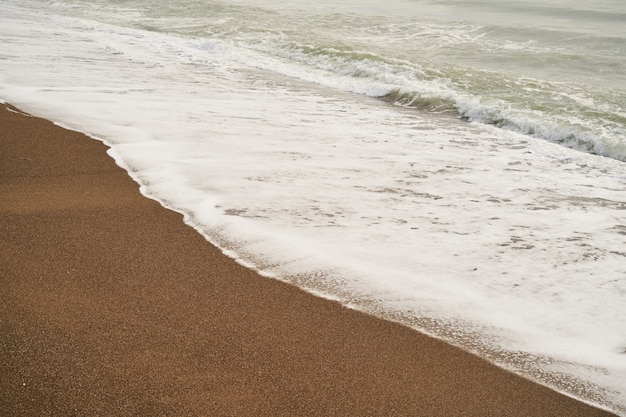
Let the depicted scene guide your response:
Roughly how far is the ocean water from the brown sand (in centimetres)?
23

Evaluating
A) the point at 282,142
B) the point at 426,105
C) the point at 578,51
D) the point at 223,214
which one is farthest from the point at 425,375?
the point at 578,51

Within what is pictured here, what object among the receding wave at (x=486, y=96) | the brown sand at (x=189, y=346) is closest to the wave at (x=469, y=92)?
the receding wave at (x=486, y=96)

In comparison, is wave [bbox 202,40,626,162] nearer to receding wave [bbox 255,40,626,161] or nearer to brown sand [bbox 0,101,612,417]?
receding wave [bbox 255,40,626,161]

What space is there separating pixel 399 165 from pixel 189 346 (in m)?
3.57

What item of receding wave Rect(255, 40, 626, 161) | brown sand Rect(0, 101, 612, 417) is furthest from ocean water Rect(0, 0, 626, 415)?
brown sand Rect(0, 101, 612, 417)

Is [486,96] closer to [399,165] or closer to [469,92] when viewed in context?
[469,92]

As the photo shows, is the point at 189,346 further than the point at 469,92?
No

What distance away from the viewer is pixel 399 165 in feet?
19.3

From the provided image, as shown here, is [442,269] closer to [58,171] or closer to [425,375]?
[425,375]

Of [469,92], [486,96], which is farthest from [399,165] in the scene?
[469,92]

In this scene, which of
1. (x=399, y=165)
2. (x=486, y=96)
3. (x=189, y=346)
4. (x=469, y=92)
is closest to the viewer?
(x=189, y=346)

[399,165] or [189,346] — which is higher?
[399,165]

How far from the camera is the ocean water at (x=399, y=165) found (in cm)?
338

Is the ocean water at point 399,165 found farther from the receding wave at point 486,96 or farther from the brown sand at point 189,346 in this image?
the brown sand at point 189,346
